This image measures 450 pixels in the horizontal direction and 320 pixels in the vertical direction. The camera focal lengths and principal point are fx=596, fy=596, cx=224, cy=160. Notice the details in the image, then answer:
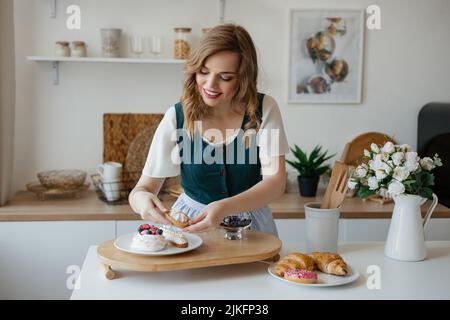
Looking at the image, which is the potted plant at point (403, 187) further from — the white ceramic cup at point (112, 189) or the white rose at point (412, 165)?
the white ceramic cup at point (112, 189)

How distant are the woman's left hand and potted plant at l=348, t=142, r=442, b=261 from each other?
17.6 inches

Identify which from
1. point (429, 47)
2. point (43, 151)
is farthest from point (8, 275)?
point (429, 47)

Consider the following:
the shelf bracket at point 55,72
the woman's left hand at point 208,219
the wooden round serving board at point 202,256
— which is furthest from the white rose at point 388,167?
the shelf bracket at point 55,72

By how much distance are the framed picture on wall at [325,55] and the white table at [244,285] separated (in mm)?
1780

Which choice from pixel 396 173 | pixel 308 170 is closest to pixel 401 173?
pixel 396 173

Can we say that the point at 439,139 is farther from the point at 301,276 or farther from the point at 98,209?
the point at 301,276

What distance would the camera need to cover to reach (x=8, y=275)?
9.78 feet

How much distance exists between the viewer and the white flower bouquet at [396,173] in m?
1.85

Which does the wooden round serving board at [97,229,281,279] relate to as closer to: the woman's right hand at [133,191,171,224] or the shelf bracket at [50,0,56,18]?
the woman's right hand at [133,191,171,224]

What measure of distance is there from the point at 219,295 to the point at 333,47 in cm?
223

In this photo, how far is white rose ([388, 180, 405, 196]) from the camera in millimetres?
1848

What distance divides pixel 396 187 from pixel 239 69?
608mm

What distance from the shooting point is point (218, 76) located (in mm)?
1795
